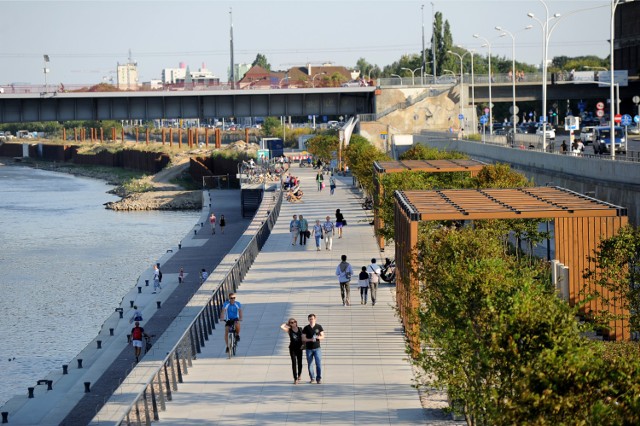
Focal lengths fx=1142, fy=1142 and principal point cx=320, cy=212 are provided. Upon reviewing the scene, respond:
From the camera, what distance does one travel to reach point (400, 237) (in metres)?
27.6

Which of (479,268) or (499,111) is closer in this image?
(479,268)

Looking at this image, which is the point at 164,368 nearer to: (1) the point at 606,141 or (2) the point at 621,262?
(2) the point at 621,262

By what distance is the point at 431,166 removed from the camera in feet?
138

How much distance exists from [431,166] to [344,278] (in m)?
13.9

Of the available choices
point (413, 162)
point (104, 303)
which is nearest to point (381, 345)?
point (413, 162)

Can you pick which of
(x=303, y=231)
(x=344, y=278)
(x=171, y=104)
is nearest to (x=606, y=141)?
(x=303, y=231)

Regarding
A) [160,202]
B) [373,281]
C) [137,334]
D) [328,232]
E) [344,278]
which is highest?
[328,232]

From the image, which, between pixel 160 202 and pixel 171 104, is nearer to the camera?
pixel 171 104

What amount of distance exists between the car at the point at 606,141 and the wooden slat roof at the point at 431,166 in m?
16.4

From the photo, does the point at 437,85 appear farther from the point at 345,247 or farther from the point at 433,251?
the point at 433,251

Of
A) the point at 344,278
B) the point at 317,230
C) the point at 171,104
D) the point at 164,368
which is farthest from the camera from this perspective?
the point at 171,104

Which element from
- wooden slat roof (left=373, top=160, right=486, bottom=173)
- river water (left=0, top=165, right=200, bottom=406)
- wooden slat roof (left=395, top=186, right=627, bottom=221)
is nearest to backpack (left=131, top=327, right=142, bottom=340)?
river water (left=0, top=165, right=200, bottom=406)

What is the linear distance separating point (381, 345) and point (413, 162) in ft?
70.4

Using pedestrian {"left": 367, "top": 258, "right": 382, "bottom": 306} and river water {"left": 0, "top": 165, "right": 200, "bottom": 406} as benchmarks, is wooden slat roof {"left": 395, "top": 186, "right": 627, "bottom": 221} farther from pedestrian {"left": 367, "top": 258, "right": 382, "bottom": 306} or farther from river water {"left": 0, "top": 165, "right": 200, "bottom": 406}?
river water {"left": 0, "top": 165, "right": 200, "bottom": 406}
